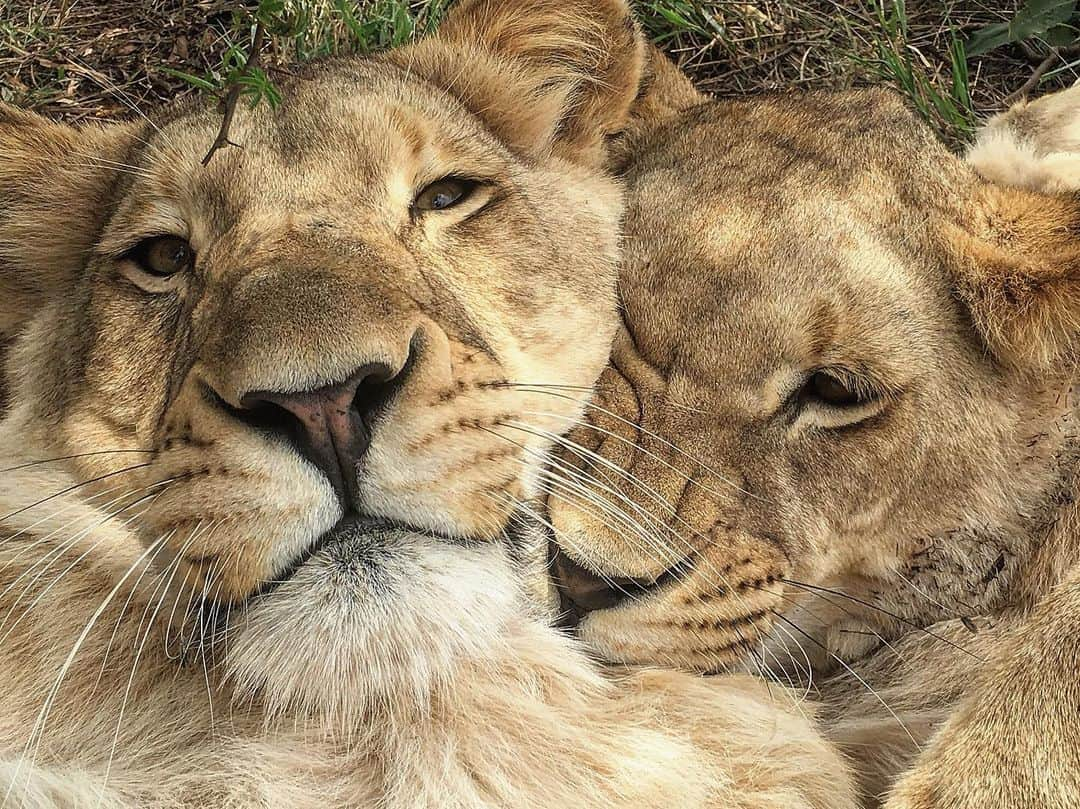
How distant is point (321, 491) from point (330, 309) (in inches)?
10.7

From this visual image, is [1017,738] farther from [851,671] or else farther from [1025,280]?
[1025,280]

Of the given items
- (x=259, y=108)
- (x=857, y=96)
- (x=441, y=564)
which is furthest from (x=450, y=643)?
(x=857, y=96)

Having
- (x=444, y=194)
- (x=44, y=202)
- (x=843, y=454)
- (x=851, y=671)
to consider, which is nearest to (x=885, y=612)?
(x=851, y=671)

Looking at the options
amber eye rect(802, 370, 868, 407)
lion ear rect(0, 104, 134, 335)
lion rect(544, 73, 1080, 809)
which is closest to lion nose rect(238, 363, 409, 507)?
lion rect(544, 73, 1080, 809)

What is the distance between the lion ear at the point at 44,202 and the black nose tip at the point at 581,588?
49.9 inches

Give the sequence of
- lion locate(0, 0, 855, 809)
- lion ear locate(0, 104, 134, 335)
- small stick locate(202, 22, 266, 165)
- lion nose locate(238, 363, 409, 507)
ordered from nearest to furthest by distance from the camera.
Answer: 1. lion nose locate(238, 363, 409, 507)
2. lion locate(0, 0, 855, 809)
3. small stick locate(202, 22, 266, 165)
4. lion ear locate(0, 104, 134, 335)

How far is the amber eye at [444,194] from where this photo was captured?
254 centimetres

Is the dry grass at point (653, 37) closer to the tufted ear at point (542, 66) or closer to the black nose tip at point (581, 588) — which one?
the tufted ear at point (542, 66)

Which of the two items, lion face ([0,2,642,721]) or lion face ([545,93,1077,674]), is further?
lion face ([545,93,1077,674])

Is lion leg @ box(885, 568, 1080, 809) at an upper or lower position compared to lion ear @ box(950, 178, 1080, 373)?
lower

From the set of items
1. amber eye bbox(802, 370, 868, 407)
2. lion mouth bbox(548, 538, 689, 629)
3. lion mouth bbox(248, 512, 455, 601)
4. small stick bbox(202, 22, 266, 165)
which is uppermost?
small stick bbox(202, 22, 266, 165)

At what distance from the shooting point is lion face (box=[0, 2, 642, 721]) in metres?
1.91

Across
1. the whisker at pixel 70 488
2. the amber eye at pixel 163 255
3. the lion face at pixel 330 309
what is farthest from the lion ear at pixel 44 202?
the whisker at pixel 70 488

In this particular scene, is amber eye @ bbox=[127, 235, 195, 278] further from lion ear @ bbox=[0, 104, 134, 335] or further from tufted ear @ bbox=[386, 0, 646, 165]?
tufted ear @ bbox=[386, 0, 646, 165]
